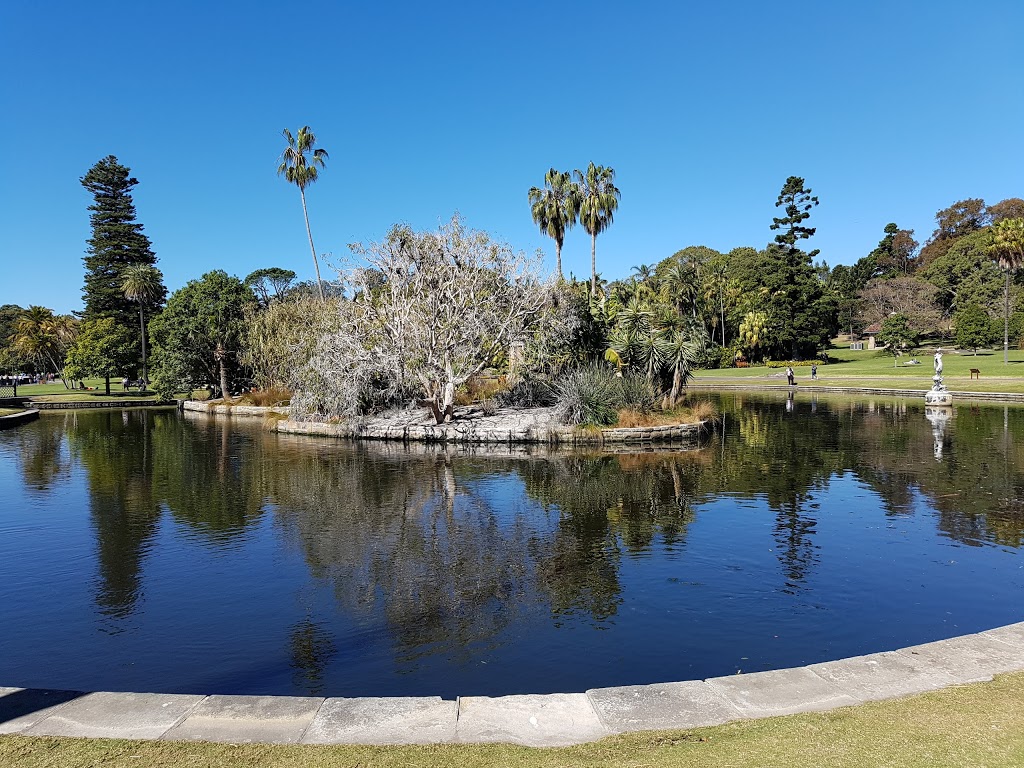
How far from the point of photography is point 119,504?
16.7 m

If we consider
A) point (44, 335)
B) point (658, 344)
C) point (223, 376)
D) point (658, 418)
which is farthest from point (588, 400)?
point (44, 335)

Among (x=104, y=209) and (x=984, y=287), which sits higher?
(x=104, y=209)

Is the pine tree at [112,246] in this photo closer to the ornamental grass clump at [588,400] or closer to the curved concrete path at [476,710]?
the ornamental grass clump at [588,400]

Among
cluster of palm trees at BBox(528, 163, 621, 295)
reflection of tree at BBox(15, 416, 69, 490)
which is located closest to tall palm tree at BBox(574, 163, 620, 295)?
→ cluster of palm trees at BBox(528, 163, 621, 295)

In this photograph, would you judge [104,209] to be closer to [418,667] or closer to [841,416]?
[841,416]

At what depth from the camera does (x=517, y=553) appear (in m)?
11.7

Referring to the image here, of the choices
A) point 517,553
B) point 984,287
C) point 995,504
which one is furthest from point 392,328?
point 984,287

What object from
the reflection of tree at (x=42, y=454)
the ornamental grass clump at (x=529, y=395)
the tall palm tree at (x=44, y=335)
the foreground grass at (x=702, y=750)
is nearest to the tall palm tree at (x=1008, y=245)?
the ornamental grass clump at (x=529, y=395)

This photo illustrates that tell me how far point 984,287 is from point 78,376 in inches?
3685

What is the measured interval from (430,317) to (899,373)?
149 feet

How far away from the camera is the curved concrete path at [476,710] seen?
17.0 feet

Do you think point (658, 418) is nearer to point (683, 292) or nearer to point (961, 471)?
point (961, 471)

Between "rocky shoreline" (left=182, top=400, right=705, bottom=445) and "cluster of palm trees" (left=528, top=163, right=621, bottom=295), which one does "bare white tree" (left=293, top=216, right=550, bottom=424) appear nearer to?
"rocky shoreline" (left=182, top=400, right=705, bottom=445)

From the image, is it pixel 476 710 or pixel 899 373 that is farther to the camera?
pixel 899 373
